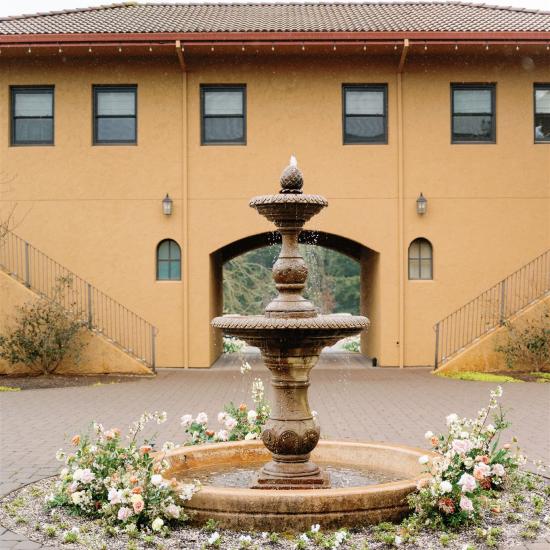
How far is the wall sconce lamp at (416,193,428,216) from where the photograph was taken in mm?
19828

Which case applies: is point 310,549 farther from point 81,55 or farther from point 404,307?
point 81,55

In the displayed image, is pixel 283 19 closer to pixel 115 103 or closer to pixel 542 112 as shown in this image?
pixel 115 103

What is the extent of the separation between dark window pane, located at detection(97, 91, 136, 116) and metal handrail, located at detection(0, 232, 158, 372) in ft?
12.0

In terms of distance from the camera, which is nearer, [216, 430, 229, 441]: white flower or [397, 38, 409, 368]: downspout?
[216, 430, 229, 441]: white flower

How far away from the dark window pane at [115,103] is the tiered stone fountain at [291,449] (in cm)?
1357

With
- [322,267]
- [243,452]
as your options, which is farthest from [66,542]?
[322,267]

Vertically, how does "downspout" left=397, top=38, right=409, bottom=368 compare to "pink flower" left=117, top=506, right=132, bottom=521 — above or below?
above

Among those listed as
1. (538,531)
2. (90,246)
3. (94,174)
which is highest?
(94,174)

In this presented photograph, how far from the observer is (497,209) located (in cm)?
2008

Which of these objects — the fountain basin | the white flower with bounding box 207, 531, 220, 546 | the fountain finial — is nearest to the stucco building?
the fountain finial

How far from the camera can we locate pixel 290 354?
23.4 feet

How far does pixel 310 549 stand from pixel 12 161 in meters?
16.4

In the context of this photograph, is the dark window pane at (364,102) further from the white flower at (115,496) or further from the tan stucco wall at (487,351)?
the white flower at (115,496)

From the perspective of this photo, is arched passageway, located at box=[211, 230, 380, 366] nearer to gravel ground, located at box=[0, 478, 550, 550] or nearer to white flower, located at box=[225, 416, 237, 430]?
white flower, located at box=[225, 416, 237, 430]
